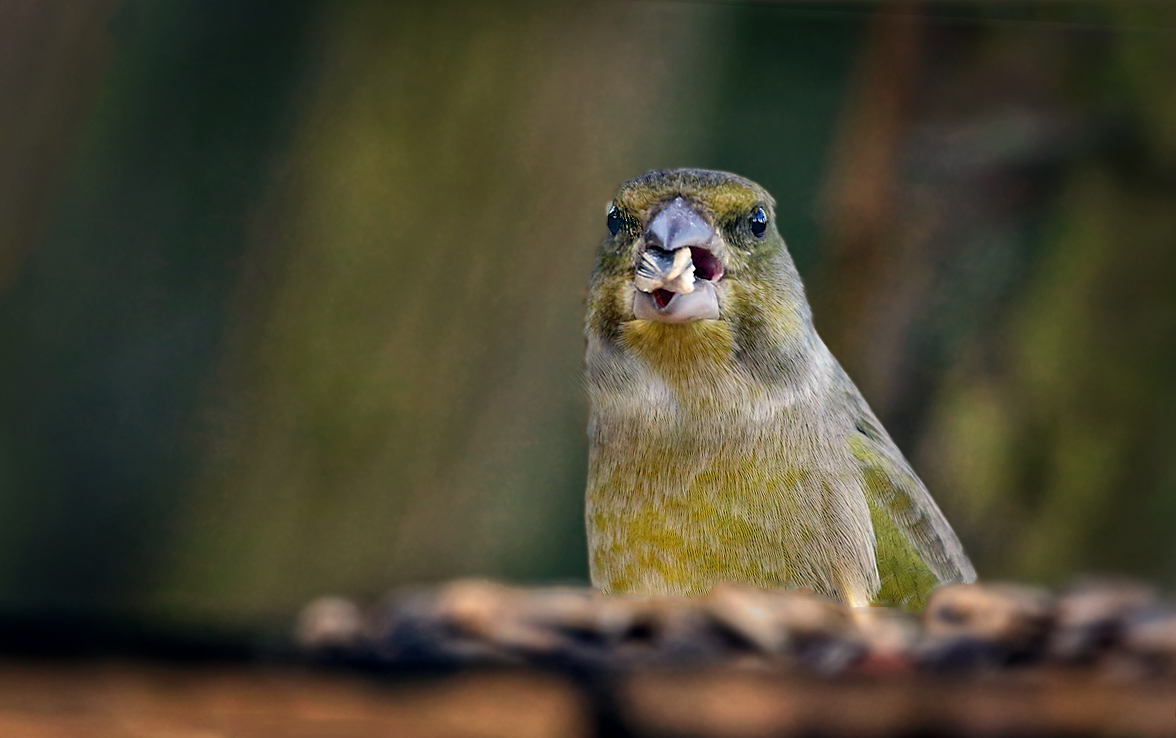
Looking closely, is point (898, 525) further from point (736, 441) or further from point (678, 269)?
point (678, 269)

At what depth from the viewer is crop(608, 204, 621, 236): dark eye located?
1.97 ft

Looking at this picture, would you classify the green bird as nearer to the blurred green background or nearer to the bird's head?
the bird's head

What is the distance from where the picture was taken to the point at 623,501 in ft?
2.11

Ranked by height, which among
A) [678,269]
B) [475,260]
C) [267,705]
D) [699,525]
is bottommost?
[267,705]

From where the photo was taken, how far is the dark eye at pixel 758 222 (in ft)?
2.05

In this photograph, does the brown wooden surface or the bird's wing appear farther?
the bird's wing

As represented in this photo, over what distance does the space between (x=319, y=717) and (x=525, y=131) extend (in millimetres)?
844

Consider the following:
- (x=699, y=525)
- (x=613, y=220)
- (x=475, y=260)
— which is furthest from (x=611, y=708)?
(x=475, y=260)

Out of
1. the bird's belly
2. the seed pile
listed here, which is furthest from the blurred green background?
the seed pile

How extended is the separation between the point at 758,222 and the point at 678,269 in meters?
0.12

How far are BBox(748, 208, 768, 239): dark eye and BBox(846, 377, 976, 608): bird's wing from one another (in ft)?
0.35

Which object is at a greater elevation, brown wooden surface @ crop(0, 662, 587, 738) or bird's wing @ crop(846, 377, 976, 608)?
bird's wing @ crop(846, 377, 976, 608)

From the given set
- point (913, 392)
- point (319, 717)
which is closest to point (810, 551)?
point (319, 717)

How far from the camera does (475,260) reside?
3.87ft
